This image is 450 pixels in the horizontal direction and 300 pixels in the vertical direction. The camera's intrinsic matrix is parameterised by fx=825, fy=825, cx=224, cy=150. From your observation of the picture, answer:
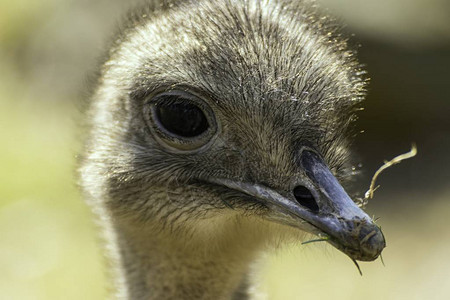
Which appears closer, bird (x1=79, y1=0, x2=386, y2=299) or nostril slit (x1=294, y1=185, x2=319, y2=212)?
nostril slit (x1=294, y1=185, x2=319, y2=212)

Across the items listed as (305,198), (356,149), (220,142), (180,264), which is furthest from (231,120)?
(356,149)

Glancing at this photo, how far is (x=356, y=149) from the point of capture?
584 centimetres

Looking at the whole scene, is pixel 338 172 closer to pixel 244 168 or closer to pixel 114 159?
pixel 244 168

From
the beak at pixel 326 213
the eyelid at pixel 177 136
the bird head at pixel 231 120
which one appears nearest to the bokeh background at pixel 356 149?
the bird head at pixel 231 120

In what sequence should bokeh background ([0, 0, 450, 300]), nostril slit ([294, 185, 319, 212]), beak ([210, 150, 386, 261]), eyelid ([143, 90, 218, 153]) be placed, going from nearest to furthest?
beak ([210, 150, 386, 261]), nostril slit ([294, 185, 319, 212]), eyelid ([143, 90, 218, 153]), bokeh background ([0, 0, 450, 300])

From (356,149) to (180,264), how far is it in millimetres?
3295

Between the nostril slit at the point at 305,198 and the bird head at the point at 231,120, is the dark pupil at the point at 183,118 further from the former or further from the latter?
the nostril slit at the point at 305,198

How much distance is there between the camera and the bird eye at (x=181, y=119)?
241cm

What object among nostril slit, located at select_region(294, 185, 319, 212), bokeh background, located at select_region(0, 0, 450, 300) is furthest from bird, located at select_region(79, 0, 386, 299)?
bokeh background, located at select_region(0, 0, 450, 300)

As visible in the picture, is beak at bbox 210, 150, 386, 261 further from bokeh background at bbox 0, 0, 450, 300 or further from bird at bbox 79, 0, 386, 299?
bokeh background at bbox 0, 0, 450, 300

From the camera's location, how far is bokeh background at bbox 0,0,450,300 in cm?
585

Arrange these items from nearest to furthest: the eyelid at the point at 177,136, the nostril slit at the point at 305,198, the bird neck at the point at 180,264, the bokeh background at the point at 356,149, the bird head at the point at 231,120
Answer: the nostril slit at the point at 305,198 → the bird head at the point at 231,120 → the eyelid at the point at 177,136 → the bird neck at the point at 180,264 → the bokeh background at the point at 356,149

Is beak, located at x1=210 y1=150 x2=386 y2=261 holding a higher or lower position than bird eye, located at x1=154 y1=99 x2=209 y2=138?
lower

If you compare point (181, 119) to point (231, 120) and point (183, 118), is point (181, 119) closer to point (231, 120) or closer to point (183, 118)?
point (183, 118)
